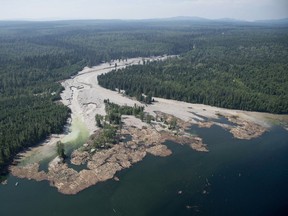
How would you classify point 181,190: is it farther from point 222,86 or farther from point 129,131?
point 222,86

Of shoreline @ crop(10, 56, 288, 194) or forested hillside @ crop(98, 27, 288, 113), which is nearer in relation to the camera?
shoreline @ crop(10, 56, 288, 194)

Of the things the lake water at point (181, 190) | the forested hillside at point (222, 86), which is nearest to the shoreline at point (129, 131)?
the lake water at point (181, 190)

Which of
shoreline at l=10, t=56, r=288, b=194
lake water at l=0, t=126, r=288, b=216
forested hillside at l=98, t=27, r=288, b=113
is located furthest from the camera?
forested hillside at l=98, t=27, r=288, b=113

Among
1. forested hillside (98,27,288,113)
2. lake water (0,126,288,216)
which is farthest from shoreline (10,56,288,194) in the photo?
forested hillside (98,27,288,113)

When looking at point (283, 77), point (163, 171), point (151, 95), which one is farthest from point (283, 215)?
point (283, 77)

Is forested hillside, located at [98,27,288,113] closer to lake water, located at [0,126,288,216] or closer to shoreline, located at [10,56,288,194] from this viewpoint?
shoreline, located at [10,56,288,194]

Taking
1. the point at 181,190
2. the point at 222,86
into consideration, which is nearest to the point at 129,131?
the point at 181,190

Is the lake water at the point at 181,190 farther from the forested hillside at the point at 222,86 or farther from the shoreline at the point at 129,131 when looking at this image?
the forested hillside at the point at 222,86
